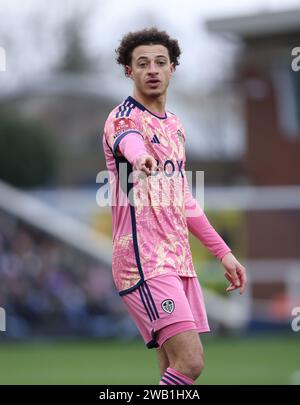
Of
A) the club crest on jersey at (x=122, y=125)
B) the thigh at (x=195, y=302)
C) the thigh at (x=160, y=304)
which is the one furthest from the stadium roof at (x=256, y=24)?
the thigh at (x=160, y=304)

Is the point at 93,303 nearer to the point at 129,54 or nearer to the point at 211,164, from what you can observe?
the point at 211,164

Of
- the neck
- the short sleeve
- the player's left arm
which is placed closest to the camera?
the short sleeve

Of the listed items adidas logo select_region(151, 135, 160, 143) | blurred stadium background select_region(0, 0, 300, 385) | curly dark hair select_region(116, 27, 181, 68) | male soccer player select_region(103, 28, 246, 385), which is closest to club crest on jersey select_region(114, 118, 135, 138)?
male soccer player select_region(103, 28, 246, 385)

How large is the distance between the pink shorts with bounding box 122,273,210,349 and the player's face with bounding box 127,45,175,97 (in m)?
1.06

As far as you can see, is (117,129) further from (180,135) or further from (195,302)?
(195,302)

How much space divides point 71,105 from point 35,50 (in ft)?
10.2

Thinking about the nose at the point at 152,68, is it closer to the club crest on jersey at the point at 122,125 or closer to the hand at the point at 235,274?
the club crest on jersey at the point at 122,125

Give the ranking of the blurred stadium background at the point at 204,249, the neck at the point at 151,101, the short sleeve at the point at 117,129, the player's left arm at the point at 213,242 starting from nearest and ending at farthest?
the short sleeve at the point at 117,129
the neck at the point at 151,101
the player's left arm at the point at 213,242
the blurred stadium background at the point at 204,249

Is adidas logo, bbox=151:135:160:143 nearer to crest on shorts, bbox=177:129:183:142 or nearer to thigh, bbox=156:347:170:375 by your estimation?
crest on shorts, bbox=177:129:183:142

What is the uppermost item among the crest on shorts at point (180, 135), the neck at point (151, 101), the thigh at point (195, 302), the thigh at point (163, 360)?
the neck at point (151, 101)

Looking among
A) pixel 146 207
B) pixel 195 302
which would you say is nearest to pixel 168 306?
pixel 195 302

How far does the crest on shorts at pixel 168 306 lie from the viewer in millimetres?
6309

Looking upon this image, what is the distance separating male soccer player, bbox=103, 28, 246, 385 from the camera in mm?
6305

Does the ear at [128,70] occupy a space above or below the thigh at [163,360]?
above
